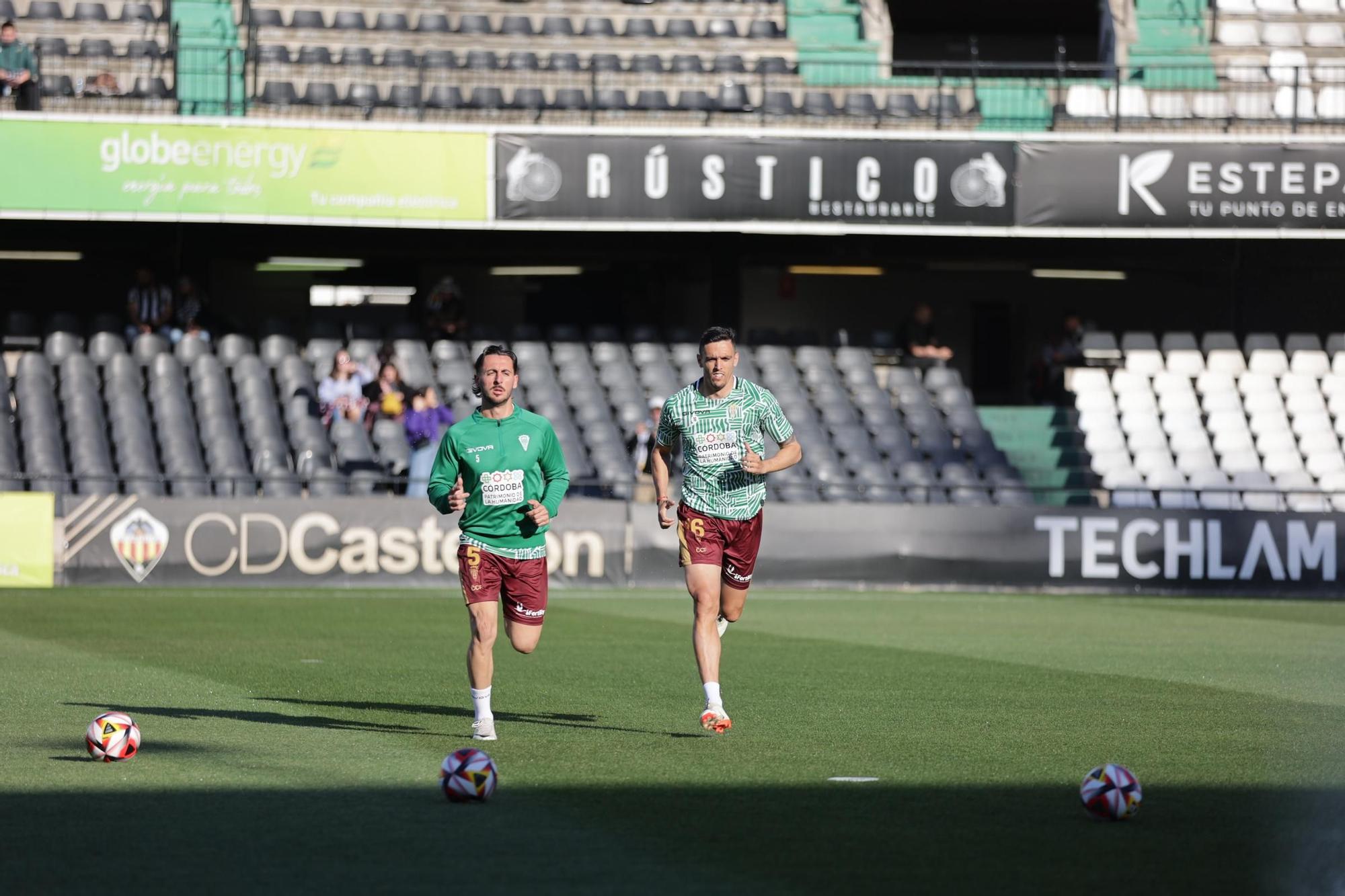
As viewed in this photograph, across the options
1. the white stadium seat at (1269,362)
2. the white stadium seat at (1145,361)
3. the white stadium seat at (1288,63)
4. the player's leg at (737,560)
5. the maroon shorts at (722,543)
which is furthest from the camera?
the white stadium seat at (1288,63)

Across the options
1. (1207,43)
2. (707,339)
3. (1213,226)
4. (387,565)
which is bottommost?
(387,565)

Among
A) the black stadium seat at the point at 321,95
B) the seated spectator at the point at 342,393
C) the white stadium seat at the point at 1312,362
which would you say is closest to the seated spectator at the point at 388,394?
the seated spectator at the point at 342,393

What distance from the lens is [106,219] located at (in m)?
26.7

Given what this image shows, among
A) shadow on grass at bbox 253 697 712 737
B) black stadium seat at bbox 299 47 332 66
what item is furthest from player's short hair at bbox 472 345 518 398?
black stadium seat at bbox 299 47 332 66

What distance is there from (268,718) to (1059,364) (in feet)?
72.8

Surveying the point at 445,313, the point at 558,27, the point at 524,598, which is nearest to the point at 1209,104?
the point at 558,27

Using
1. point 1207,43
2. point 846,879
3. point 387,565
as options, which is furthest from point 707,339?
point 1207,43

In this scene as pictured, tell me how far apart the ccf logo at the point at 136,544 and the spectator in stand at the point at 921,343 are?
13.4 m

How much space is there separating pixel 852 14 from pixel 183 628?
19632 mm

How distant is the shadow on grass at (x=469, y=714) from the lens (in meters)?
10.5

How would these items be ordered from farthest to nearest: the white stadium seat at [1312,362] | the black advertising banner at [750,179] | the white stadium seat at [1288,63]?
the white stadium seat at [1288,63], the white stadium seat at [1312,362], the black advertising banner at [750,179]

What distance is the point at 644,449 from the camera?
1053 inches

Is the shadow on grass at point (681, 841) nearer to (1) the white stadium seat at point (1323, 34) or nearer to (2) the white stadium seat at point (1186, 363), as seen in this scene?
(2) the white stadium seat at point (1186, 363)

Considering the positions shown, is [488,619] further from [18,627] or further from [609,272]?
[609,272]
